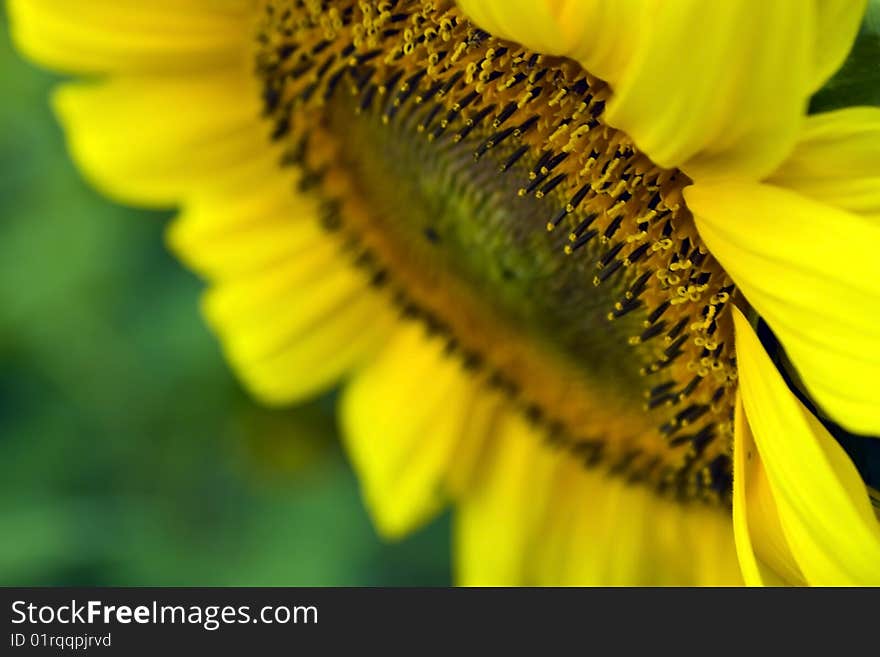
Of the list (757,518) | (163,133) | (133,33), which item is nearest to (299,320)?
(163,133)

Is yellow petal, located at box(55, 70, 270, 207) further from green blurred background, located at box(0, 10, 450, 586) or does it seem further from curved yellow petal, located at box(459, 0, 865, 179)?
curved yellow petal, located at box(459, 0, 865, 179)

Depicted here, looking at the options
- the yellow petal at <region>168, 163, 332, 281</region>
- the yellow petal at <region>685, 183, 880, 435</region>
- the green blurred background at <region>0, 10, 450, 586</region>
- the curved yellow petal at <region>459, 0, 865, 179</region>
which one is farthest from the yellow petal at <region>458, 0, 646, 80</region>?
the green blurred background at <region>0, 10, 450, 586</region>

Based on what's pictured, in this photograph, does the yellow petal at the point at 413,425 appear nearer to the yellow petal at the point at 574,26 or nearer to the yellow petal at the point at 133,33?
the yellow petal at the point at 133,33

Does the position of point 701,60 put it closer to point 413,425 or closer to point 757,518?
point 757,518

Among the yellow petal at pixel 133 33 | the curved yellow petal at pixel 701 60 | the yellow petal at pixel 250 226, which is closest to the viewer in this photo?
the curved yellow petal at pixel 701 60

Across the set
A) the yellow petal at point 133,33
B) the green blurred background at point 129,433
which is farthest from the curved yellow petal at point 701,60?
the green blurred background at point 129,433

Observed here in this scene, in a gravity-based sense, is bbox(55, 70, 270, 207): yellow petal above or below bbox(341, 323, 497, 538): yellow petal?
above
